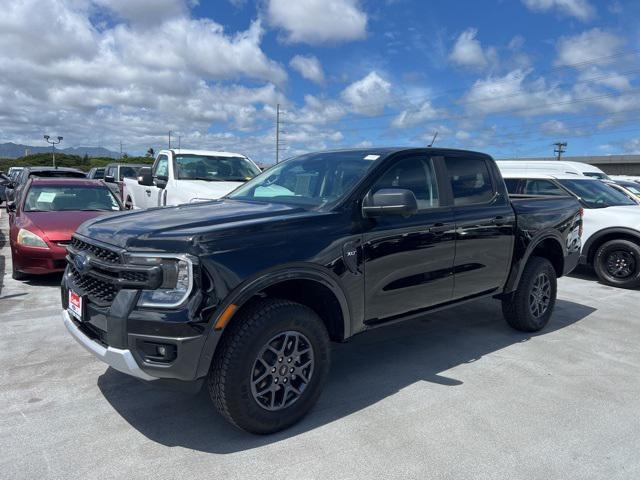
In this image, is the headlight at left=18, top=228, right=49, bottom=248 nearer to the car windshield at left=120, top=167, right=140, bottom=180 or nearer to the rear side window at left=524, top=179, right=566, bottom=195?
the rear side window at left=524, top=179, right=566, bottom=195

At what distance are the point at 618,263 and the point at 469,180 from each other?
4.99m

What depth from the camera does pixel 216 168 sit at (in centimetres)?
955

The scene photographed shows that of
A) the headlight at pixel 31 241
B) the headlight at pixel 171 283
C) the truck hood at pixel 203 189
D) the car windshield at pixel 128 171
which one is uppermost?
the car windshield at pixel 128 171

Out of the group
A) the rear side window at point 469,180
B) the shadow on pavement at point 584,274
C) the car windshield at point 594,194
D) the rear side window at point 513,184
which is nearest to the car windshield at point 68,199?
the rear side window at point 469,180

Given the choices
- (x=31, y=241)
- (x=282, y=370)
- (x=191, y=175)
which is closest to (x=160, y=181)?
(x=191, y=175)

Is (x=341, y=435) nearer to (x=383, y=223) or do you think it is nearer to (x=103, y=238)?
(x=383, y=223)

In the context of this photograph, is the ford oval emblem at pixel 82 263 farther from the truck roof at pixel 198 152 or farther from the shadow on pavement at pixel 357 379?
the truck roof at pixel 198 152

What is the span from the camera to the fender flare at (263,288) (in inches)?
111

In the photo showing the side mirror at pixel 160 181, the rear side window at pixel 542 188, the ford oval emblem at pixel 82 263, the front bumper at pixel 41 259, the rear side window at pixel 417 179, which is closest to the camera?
the ford oval emblem at pixel 82 263

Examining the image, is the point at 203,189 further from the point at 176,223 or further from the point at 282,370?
the point at 282,370

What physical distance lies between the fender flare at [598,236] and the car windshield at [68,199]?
7952mm

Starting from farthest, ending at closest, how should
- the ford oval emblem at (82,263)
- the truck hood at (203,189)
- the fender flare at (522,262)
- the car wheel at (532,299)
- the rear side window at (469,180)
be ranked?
1. the truck hood at (203,189)
2. the car wheel at (532,299)
3. the fender flare at (522,262)
4. the rear side window at (469,180)
5. the ford oval emblem at (82,263)

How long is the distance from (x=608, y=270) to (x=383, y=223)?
6.33 meters

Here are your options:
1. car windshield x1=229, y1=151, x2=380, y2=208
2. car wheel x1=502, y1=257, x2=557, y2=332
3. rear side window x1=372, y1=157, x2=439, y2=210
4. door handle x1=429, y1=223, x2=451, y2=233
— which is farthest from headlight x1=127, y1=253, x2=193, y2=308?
car wheel x1=502, y1=257, x2=557, y2=332
